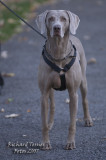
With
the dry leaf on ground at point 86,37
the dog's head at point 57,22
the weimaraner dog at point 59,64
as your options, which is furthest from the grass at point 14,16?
the dog's head at point 57,22

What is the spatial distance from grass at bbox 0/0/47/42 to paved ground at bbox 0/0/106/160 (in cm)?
37

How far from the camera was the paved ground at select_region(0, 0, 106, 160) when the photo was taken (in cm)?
610

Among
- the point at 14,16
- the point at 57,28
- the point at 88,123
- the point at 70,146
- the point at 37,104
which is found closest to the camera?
the point at 57,28

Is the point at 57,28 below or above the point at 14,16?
below

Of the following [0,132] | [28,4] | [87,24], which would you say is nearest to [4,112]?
[0,132]

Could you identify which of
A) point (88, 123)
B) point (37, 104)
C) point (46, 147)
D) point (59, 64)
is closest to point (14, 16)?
point (37, 104)

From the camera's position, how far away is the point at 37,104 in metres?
8.54

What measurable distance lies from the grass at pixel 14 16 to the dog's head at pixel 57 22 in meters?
8.71

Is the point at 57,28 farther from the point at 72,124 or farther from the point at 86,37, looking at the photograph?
the point at 86,37

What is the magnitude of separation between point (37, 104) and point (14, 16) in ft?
33.4

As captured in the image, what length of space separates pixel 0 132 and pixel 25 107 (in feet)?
4.68

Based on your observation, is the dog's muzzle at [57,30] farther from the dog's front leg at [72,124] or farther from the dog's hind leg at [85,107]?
the dog's hind leg at [85,107]

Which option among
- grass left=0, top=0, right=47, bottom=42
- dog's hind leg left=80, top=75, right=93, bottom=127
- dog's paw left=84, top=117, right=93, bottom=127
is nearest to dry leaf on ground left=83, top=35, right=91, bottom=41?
grass left=0, top=0, right=47, bottom=42

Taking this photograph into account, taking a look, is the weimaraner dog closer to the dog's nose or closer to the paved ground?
the dog's nose
